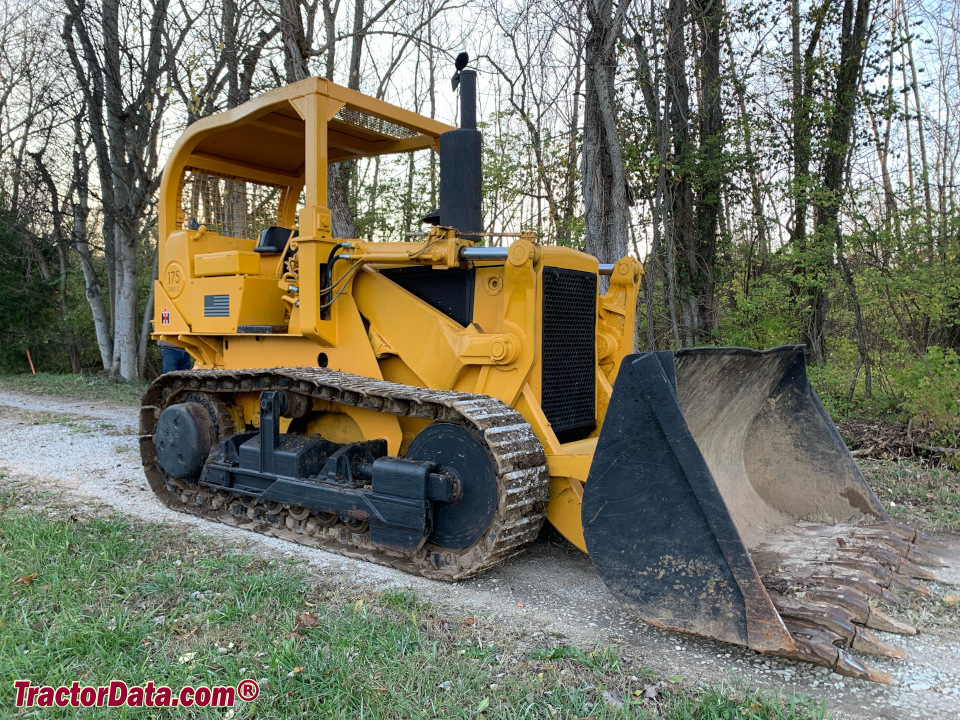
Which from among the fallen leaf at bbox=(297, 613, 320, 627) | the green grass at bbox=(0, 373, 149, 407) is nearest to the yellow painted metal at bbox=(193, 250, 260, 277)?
the fallen leaf at bbox=(297, 613, 320, 627)

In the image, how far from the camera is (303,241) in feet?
15.6

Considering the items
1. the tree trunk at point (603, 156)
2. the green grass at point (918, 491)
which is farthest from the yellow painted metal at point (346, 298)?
the tree trunk at point (603, 156)

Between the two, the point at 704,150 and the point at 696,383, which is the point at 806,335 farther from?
the point at 696,383

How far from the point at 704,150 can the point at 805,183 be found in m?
1.98

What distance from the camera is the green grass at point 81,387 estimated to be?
12.5 m

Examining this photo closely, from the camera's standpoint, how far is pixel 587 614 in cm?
350

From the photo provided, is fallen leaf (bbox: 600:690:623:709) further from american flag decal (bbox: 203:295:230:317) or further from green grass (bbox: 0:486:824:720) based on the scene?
american flag decal (bbox: 203:295:230:317)

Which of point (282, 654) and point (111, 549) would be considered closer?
point (282, 654)

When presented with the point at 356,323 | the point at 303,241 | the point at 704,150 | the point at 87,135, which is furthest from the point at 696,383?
the point at 87,135

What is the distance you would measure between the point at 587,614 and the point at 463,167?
2.30 meters

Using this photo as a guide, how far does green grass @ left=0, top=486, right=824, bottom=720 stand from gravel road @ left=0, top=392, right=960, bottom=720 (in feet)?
0.61

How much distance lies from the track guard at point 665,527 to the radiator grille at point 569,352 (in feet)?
4.00

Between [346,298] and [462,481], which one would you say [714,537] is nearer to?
[462,481]

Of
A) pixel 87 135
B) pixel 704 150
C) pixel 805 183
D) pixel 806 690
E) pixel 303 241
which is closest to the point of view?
pixel 806 690
